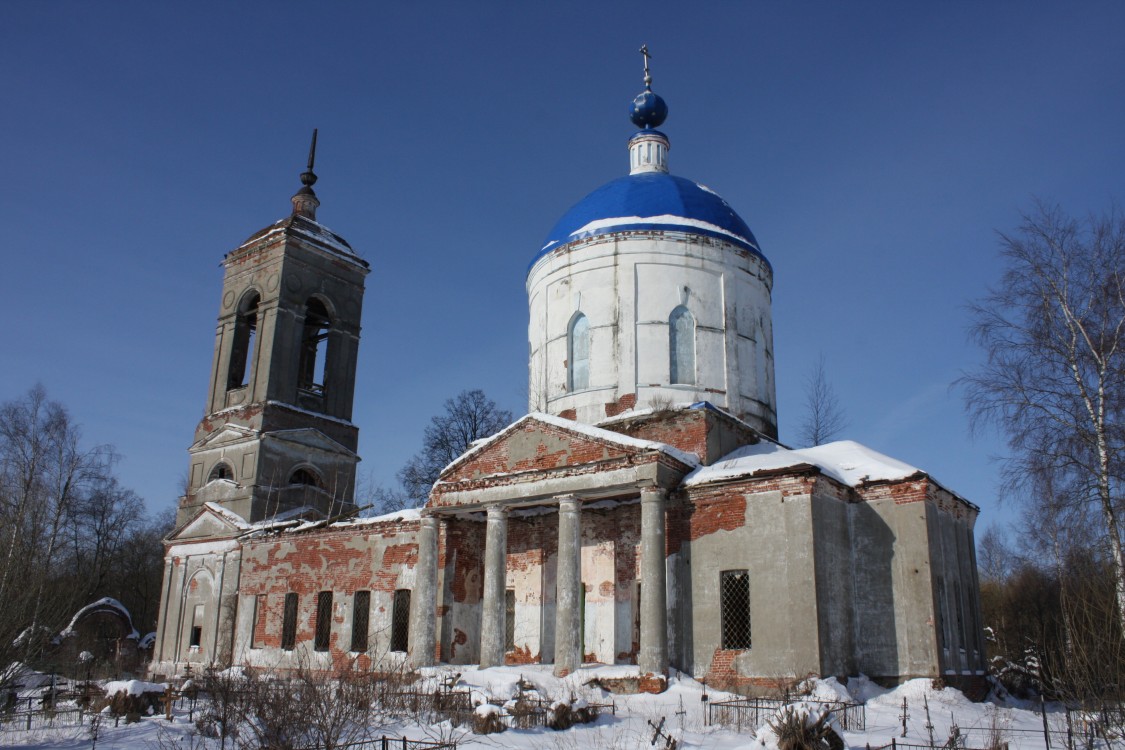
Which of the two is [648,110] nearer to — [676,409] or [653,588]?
[676,409]

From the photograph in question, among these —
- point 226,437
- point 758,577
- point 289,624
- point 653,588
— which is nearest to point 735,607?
point 758,577

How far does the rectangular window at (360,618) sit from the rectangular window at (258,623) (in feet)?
10.8

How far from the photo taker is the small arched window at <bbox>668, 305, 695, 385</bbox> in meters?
20.2

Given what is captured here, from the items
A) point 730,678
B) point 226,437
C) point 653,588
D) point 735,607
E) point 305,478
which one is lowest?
point 730,678

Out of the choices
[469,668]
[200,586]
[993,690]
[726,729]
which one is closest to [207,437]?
[200,586]

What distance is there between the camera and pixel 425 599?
18375mm

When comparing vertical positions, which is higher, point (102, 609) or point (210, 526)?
point (210, 526)

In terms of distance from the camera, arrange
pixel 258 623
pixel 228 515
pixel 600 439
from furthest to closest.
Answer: pixel 228 515, pixel 258 623, pixel 600 439

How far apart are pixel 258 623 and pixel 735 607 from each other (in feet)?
42.8

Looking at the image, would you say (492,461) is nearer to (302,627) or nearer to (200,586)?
(302,627)

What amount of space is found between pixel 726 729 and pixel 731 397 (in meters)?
9.32

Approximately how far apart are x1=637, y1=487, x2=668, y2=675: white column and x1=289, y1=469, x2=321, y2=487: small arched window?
1373 centimetres

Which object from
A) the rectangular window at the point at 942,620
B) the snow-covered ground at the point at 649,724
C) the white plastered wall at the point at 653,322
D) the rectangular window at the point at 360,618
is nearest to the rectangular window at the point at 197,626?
the rectangular window at the point at 360,618

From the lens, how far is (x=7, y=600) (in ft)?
38.3
